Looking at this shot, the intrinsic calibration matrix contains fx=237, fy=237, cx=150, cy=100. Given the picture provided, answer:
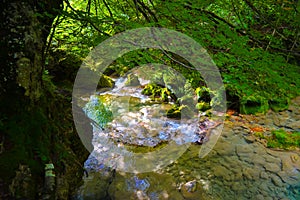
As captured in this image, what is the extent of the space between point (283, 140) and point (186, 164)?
2.89 metres

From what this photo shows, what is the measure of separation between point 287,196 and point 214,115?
373 cm

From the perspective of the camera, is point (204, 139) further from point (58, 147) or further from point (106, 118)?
point (58, 147)

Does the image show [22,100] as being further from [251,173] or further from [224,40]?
[251,173]

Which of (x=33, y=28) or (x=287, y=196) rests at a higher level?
(x=33, y=28)

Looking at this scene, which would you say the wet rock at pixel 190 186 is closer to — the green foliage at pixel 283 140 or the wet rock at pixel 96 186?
the wet rock at pixel 96 186

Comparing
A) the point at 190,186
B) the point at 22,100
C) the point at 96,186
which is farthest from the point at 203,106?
the point at 22,100

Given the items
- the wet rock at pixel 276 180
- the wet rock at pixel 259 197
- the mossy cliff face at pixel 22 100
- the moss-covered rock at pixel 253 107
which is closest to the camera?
the mossy cliff face at pixel 22 100

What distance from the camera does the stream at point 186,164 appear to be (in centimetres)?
437

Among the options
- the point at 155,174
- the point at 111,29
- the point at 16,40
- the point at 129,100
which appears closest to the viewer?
the point at 16,40

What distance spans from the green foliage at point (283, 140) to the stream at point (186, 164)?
0.35m

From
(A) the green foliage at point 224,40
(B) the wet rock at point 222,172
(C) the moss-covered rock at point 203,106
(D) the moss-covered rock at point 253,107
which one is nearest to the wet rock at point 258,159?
(B) the wet rock at point 222,172

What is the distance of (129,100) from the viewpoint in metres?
9.30

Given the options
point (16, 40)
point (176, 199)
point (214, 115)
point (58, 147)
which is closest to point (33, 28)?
point (16, 40)

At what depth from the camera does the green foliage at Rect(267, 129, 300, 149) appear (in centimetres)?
598
